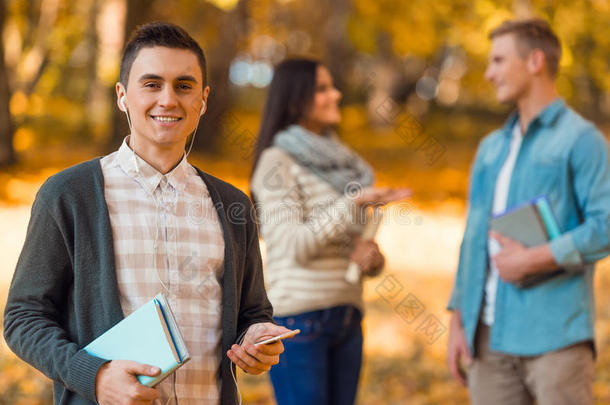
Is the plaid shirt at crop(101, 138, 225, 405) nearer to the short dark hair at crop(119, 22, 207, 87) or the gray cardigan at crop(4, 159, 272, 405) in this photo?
the gray cardigan at crop(4, 159, 272, 405)

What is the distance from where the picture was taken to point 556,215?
2873 mm

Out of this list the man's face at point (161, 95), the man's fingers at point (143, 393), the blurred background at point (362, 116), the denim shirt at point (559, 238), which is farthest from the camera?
the blurred background at point (362, 116)

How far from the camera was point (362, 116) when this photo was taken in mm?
18281

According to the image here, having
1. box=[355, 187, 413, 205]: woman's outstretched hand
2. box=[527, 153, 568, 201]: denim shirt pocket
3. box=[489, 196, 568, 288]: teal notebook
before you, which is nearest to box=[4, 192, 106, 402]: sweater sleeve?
box=[355, 187, 413, 205]: woman's outstretched hand

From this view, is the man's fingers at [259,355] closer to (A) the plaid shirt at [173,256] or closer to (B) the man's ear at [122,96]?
(A) the plaid shirt at [173,256]

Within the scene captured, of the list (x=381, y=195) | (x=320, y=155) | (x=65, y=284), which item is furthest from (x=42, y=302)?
(x=320, y=155)

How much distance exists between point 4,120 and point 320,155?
8.43 meters

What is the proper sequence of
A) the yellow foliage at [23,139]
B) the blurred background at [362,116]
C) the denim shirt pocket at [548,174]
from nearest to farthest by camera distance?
the denim shirt pocket at [548,174]
the blurred background at [362,116]
the yellow foliage at [23,139]

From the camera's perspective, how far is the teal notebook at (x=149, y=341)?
4.83 ft

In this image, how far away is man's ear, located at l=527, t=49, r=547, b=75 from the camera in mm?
3117

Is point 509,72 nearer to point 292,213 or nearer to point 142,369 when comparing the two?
point 292,213

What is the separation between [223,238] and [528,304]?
165 centimetres

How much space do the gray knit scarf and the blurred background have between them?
949 mm

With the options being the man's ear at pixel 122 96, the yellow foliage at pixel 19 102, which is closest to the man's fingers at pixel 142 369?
the man's ear at pixel 122 96
